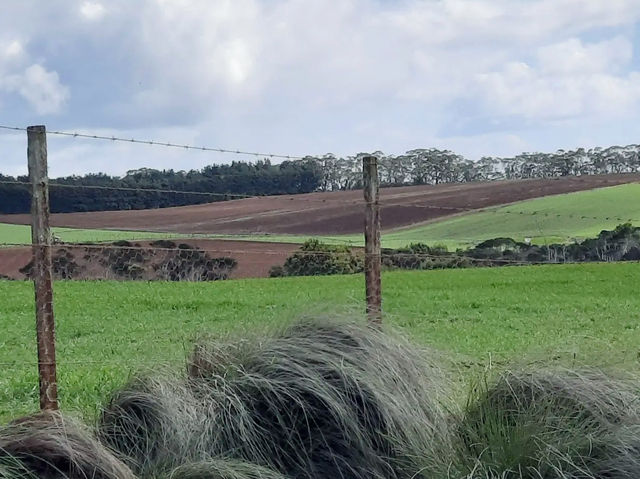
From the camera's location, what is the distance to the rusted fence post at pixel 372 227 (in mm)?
6254

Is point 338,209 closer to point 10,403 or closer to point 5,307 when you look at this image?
point 5,307

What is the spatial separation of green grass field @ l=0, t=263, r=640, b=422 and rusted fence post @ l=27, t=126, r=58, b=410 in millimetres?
356

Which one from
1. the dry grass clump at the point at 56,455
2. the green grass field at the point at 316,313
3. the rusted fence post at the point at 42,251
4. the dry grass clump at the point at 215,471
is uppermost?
the rusted fence post at the point at 42,251

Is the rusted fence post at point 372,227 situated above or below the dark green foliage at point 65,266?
above

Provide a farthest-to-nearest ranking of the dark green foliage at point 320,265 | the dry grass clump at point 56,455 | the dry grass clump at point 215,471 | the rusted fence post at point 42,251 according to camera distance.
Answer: the dark green foliage at point 320,265 → the rusted fence post at point 42,251 → the dry grass clump at point 215,471 → the dry grass clump at point 56,455

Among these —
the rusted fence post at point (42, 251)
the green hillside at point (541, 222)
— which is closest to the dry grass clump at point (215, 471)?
the rusted fence post at point (42, 251)

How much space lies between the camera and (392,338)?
5559mm

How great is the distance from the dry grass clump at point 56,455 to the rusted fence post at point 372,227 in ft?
7.91

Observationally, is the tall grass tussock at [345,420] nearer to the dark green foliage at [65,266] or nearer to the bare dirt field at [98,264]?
the bare dirt field at [98,264]

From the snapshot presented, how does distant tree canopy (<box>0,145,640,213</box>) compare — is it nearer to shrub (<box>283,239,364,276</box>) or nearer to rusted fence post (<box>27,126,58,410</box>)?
rusted fence post (<box>27,126,58,410</box>)

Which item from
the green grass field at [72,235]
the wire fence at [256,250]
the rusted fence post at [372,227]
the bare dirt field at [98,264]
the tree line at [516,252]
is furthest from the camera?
the tree line at [516,252]

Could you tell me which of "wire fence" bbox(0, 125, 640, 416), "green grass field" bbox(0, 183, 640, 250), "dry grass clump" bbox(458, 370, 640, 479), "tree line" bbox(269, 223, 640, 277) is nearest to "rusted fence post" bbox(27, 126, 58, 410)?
"dry grass clump" bbox(458, 370, 640, 479)

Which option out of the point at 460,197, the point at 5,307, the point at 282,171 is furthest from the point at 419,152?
the point at 282,171

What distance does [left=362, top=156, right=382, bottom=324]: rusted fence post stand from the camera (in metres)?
6.25
